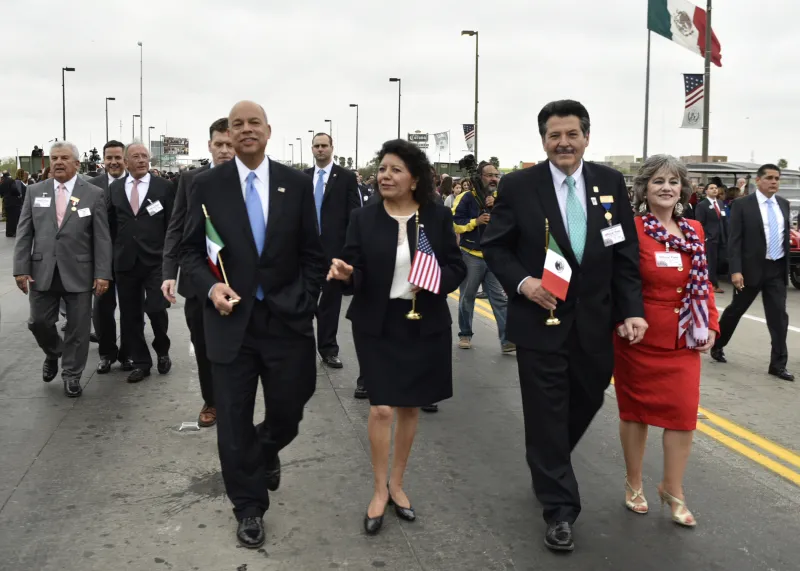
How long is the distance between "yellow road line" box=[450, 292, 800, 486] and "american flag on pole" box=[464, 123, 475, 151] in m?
32.4

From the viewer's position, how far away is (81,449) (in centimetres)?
546

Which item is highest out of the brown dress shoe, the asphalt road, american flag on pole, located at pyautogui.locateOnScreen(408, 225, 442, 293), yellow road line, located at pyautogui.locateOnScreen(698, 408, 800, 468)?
american flag on pole, located at pyautogui.locateOnScreen(408, 225, 442, 293)

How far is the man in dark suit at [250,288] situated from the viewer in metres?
3.98

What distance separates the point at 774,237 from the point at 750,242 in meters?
0.22

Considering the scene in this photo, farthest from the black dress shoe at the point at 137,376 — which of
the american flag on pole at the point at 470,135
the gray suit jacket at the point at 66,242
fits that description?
the american flag on pole at the point at 470,135

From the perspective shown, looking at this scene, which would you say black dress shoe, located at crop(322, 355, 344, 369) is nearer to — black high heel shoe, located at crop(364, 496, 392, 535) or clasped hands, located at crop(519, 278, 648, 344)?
black high heel shoe, located at crop(364, 496, 392, 535)

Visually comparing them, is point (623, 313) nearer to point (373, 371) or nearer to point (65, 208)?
point (373, 371)

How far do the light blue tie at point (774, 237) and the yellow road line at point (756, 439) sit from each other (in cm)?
223

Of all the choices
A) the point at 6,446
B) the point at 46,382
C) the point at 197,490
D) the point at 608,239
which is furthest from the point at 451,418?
the point at 46,382

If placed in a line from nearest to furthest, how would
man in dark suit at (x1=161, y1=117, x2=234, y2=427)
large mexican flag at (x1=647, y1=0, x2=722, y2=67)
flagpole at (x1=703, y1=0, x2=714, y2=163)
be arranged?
man in dark suit at (x1=161, y1=117, x2=234, y2=427), flagpole at (x1=703, y1=0, x2=714, y2=163), large mexican flag at (x1=647, y1=0, x2=722, y2=67)

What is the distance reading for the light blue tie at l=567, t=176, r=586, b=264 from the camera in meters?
4.09

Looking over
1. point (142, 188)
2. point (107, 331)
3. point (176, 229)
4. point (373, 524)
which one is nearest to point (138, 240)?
point (142, 188)

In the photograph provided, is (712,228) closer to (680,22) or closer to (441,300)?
(680,22)

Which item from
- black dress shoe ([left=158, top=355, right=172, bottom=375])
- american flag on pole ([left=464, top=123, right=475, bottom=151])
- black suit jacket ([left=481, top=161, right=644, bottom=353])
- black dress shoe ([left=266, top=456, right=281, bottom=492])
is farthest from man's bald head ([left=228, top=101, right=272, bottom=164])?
american flag on pole ([left=464, top=123, right=475, bottom=151])
